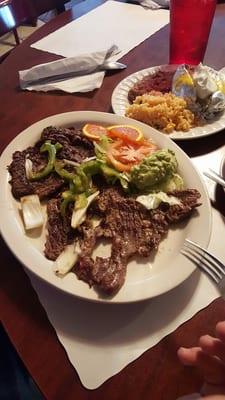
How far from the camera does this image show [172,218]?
2.44 ft

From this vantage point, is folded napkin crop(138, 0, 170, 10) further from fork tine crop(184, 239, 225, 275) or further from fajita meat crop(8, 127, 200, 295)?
fork tine crop(184, 239, 225, 275)

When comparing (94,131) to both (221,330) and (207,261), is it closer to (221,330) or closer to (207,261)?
(207,261)

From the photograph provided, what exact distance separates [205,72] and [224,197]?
38 centimetres

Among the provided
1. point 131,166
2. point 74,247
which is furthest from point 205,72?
point 74,247

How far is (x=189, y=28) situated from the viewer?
1.16 meters

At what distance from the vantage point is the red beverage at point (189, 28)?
1.11 meters

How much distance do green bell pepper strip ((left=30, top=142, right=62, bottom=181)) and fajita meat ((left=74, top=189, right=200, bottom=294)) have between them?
15cm

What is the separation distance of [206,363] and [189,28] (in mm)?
986

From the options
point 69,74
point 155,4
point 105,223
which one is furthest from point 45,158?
point 155,4

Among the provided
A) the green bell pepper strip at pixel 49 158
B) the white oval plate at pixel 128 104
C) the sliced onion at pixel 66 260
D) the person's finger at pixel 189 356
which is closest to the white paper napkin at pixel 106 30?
the white oval plate at pixel 128 104

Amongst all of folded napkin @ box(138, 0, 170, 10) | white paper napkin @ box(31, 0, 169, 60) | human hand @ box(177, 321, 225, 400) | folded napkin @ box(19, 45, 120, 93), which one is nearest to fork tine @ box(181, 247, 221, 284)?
human hand @ box(177, 321, 225, 400)

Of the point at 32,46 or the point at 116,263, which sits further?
the point at 32,46

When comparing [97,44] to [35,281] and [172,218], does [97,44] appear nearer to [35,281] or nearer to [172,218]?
[172,218]

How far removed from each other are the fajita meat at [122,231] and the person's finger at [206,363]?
0.15m
